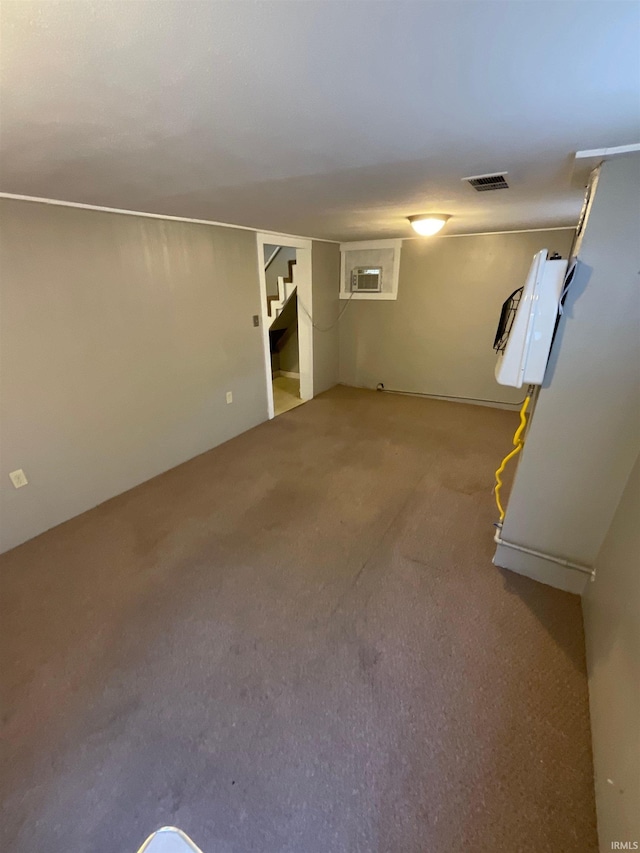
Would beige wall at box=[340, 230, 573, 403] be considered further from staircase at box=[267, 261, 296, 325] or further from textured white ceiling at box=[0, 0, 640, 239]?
textured white ceiling at box=[0, 0, 640, 239]

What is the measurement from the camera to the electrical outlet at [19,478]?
2.28 metres

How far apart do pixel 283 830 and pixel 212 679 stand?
0.58 metres

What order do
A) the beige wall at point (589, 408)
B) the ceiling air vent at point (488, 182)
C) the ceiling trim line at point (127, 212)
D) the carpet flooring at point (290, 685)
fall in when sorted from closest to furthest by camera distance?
the carpet flooring at point (290, 685) < the beige wall at point (589, 408) < the ceiling air vent at point (488, 182) < the ceiling trim line at point (127, 212)

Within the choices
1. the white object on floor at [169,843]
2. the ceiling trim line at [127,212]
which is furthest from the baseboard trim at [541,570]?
the ceiling trim line at [127,212]

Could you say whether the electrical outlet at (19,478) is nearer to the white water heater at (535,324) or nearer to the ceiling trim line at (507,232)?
the white water heater at (535,324)

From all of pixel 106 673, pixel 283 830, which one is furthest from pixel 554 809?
pixel 106 673

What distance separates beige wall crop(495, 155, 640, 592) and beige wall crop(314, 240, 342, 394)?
3459mm

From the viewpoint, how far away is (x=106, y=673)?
1602mm

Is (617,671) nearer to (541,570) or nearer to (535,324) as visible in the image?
(541,570)

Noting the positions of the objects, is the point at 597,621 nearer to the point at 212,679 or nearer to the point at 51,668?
the point at 212,679

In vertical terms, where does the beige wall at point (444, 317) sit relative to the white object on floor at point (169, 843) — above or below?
above

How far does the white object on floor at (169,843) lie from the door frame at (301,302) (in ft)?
11.7

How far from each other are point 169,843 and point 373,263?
526cm

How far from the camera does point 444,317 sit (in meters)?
4.67
